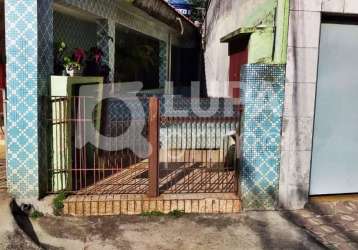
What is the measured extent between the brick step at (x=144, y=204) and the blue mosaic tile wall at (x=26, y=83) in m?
0.55

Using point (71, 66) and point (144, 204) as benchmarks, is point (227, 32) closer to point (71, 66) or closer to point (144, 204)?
point (71, 66)

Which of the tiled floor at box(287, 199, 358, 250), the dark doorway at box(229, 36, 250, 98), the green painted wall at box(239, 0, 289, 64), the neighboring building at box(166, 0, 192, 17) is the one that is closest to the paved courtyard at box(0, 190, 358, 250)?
the tiled floor at box(287, 199, 358, 250)

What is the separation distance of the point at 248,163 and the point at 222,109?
294 centimetres

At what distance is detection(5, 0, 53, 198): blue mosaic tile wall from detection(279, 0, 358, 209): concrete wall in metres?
2.97

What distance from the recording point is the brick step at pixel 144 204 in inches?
198

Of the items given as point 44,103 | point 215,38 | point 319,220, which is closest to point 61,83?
point 44,103

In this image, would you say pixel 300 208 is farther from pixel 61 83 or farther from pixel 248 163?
pixel 61 83

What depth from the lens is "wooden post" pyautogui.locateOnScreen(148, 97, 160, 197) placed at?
198 inches

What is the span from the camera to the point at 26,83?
474 centimetres

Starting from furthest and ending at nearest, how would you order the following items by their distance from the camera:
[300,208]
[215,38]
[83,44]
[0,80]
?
[215,38] < [83,44] < [0,80] < [300,208]

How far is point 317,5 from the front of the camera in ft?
16.2

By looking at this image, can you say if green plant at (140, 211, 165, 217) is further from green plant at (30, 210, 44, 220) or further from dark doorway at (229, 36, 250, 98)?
dark doorway at (229, 36, 250, 98)

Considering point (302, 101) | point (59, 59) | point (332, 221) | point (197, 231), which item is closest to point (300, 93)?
point (302, 101)

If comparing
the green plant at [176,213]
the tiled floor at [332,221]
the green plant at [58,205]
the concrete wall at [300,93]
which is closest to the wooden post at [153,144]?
the green plant at [176,213]
